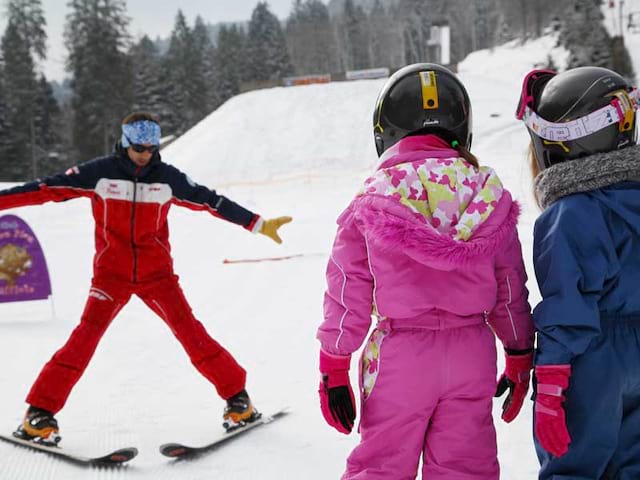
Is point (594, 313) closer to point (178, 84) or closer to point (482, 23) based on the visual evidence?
point (178, 84)

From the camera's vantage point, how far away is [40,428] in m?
3.46

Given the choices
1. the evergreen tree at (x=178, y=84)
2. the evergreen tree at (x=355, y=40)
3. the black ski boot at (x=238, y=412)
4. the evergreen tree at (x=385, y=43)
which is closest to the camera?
the black ski boot at (x=238, y=412)

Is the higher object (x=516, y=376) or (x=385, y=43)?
(x=385, y=43)

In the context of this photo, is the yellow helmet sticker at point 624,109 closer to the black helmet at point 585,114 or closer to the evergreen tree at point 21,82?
the black helmet at point 585,114

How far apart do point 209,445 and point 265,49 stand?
2178 inches

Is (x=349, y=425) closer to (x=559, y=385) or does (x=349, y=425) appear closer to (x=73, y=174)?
(x=559, y=385)

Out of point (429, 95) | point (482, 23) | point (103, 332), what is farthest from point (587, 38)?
point (482, 23)

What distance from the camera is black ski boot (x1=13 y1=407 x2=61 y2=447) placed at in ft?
11.3

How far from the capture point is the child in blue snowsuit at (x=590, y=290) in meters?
1.94

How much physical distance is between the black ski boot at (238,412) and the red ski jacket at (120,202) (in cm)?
86

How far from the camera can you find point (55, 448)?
11.3ft

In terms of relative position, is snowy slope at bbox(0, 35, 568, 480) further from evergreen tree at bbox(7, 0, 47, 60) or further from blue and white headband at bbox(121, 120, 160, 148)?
evergreen tree at bbox(7, 0, 47, 60)

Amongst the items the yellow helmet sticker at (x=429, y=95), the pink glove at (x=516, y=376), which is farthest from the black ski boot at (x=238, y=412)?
the yellow helmet sticker at (x=429, y=95)

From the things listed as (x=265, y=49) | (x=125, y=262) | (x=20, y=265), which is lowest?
(x=20, y=265)
